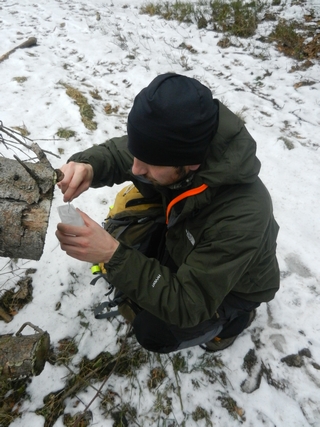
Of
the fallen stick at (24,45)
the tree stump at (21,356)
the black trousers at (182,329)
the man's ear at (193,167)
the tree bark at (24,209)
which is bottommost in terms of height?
the black trousers at (182,329)

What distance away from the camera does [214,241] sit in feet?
4.99

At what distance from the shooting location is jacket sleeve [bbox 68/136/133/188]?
2.06 meters

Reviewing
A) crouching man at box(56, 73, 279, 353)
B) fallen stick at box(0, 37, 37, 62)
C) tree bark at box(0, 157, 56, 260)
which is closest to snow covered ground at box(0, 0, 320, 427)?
fallen stick at box(0, 37, 37, 62)

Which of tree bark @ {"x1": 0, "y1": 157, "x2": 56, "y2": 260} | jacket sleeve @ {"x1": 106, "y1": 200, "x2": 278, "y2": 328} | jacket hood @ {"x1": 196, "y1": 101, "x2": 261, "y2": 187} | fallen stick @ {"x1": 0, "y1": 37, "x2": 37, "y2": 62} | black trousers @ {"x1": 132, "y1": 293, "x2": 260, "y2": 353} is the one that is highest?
jacket hood @ {"x1": 196, "y1": 101, "x2": 261, "y2": 187}

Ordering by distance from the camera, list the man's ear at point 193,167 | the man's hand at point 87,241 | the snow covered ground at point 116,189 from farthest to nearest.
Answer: the snow covered ground at point 116,189 → the man's ear at point 193,167 → the man's hand at point 87,241

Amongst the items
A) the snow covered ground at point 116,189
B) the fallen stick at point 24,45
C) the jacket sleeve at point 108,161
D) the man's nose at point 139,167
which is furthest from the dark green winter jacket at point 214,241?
the fallen stick at point 24,45

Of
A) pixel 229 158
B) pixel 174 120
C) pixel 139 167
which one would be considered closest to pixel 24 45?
pixel 139 167

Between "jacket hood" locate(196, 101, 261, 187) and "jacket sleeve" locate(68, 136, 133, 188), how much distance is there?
80cm

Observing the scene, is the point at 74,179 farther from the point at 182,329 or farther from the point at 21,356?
the point at 182,329

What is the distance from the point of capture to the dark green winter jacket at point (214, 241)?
1471 mm

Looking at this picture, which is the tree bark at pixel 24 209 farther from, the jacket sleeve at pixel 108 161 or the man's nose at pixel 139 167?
the jacket sleeve at pixel 108 161

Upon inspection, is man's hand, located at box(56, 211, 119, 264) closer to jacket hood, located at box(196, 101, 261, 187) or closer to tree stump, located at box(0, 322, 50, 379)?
tree stump, located at box(0, 322, 50, 379)

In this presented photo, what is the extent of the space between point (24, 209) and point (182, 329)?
123 centimetres

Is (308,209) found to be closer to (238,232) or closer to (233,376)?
(233,376)
